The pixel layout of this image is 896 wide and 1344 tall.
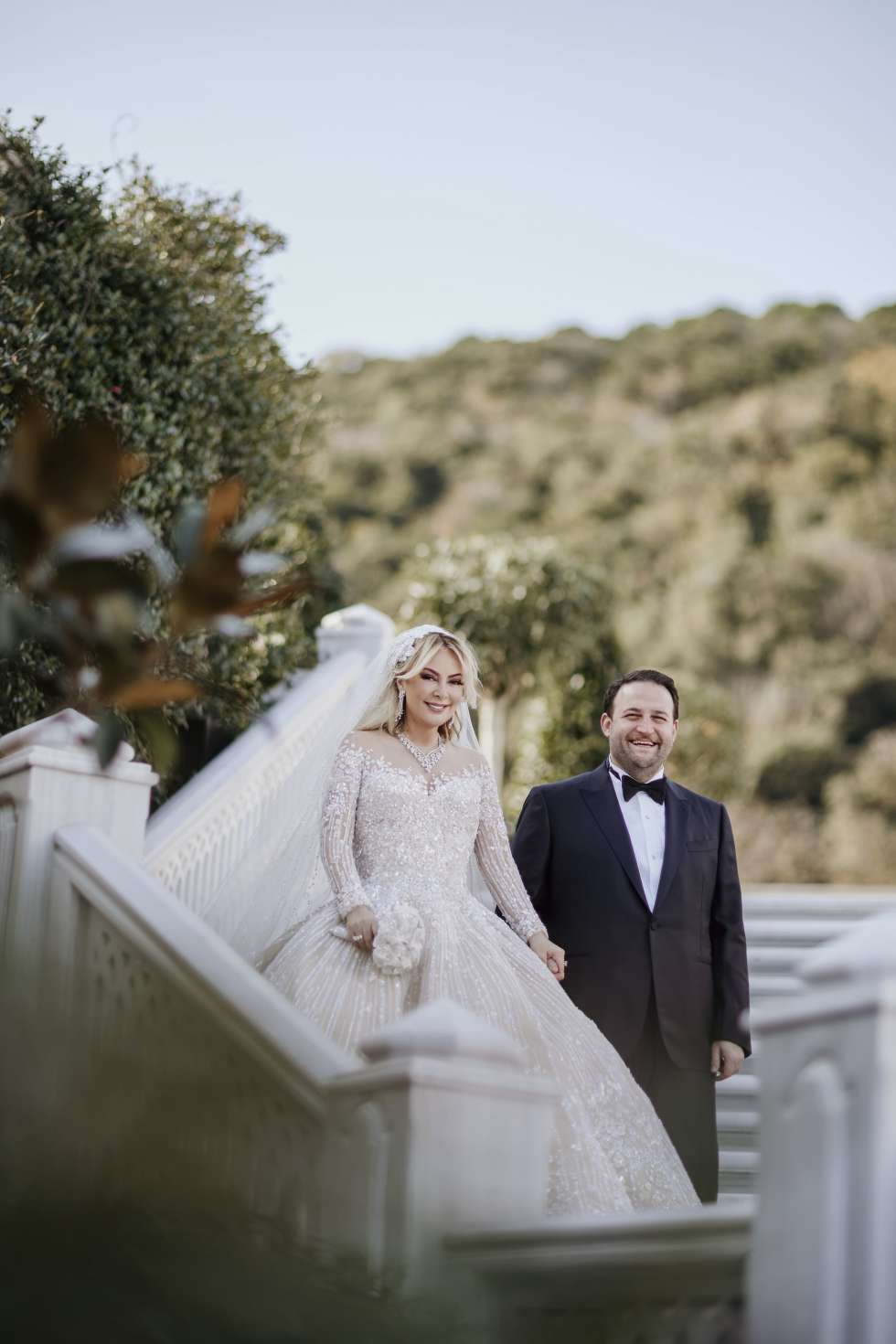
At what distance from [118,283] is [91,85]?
947 cm

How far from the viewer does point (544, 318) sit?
33.4 meters

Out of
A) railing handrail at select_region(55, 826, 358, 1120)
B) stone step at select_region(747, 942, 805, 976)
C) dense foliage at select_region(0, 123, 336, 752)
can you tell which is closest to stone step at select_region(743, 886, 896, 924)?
stone step at select_region(747, 942, 805, 976)

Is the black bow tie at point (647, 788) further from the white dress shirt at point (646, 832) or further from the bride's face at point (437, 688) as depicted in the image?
the bride's face at point (437, 688)

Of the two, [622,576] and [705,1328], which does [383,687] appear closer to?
[705,1328]

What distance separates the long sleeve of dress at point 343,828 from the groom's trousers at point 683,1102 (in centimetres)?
106

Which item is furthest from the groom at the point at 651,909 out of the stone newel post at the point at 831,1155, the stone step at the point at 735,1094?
the stone newel post at the point at 831,1155

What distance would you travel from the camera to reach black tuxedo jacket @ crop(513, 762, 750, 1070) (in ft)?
15.3

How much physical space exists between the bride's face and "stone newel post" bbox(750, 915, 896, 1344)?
2.30 m

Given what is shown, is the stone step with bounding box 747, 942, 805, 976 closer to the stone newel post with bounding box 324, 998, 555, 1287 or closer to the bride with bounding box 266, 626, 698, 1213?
the bride with bounding box 266, 626, 698, 1213

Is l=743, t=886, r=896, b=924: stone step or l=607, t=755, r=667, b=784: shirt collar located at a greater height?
l=607, t=755, r=667, b=784: shirt collar

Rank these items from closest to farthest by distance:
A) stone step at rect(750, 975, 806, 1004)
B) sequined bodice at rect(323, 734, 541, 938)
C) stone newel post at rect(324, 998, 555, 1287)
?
stone newel post at rect(324, 998, 555, 1287), sequined bodice at rect(323, 734, 541, 938), stone step at rect(750, 975, 806, 1004)

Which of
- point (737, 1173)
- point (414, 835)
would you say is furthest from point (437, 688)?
point (737, 1173)

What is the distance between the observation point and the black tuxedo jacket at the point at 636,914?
4.67 meters

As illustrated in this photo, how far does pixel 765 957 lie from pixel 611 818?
2.26 metres
